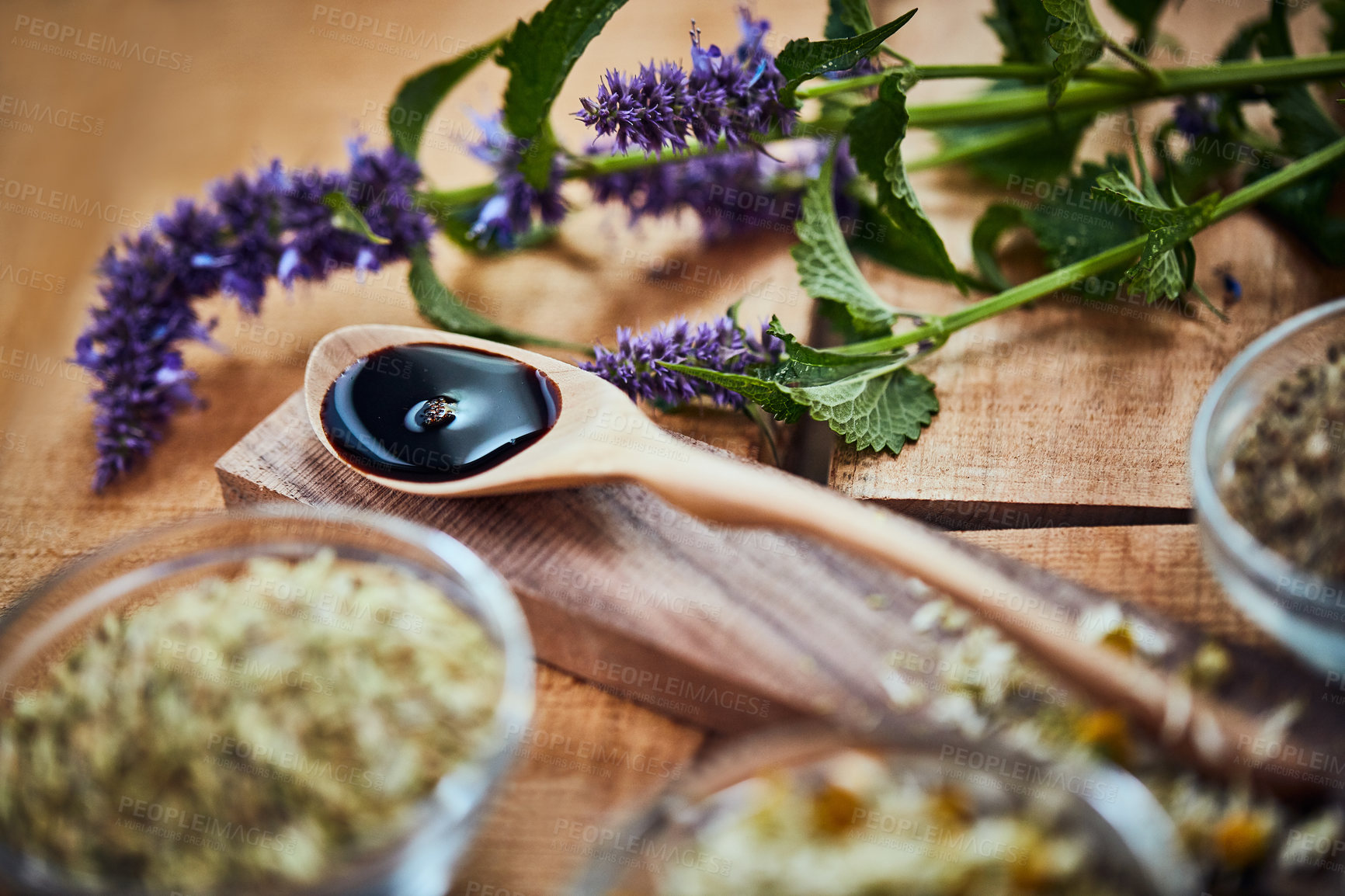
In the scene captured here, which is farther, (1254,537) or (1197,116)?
(1197,116)

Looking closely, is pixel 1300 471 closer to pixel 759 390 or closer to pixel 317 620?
pixel 759 390

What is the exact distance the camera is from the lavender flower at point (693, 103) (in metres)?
0.95

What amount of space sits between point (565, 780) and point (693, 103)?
2.14 ft

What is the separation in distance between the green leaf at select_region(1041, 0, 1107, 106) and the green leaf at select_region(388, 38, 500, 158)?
613mm

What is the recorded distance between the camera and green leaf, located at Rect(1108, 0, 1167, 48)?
1175 mm

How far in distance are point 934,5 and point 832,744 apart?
46.3 inches

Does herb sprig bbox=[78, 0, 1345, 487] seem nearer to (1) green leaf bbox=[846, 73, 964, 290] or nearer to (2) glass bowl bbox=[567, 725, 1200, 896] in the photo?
(1) green leaf bbox=[846, 73, 964, 290]

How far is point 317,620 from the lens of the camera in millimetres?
680

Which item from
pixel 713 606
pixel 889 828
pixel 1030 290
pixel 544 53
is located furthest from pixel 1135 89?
pixel 889 828

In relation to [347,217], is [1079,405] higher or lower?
lower

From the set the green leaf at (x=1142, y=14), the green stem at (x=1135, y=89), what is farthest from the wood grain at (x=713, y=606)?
the green leaf at (x=1142, y=14)

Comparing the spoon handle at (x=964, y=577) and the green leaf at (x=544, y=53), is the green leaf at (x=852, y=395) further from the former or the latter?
the green leaf at (x=544, y=53)

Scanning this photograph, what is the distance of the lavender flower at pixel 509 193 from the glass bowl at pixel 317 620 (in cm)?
50

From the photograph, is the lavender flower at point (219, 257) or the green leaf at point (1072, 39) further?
the lavender flower at point (219, 257)
